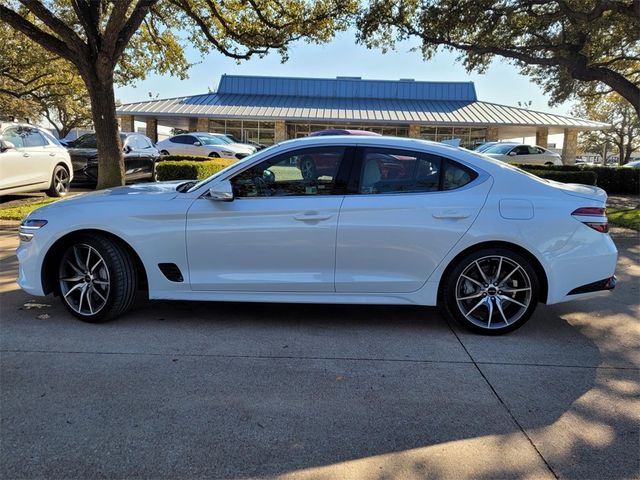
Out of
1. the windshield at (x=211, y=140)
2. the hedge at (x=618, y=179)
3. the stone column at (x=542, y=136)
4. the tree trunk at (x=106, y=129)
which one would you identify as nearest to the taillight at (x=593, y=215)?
the tree trunk at (x=106, y=129)


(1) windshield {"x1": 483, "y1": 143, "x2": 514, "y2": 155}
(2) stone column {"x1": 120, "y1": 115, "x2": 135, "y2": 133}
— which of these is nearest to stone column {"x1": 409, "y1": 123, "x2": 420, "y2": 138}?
(1) windshield {"x1": 483, "y1": 143, "x2": 514, "y2": 155}

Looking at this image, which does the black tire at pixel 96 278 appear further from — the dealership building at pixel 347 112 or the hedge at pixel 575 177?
the dealership building at pixel 347 112

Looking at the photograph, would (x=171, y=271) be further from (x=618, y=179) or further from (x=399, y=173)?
(x=618, y=179)

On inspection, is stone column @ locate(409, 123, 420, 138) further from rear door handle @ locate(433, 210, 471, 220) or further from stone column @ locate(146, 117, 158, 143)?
rear door handle @ locate(433, 210, 471, 220)

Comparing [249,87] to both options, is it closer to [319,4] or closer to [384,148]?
[319,4]

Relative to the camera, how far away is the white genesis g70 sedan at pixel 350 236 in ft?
13.8

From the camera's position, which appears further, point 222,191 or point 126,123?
point 126,123

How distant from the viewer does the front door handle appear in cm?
423

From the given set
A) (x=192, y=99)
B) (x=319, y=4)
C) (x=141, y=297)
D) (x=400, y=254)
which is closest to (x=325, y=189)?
(x=400, y=254)

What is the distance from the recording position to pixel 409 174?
436 cm

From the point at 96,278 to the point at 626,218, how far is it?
10489mm

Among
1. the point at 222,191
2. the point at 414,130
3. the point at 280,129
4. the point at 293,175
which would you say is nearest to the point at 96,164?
the point at 222,191

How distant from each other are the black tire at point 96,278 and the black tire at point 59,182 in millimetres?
7835

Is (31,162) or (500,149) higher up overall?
(500,149)
